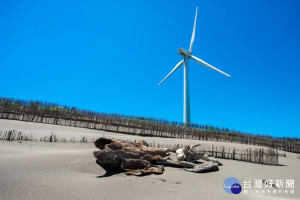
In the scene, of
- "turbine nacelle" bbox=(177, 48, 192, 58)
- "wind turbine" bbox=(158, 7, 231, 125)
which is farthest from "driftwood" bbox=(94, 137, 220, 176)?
"turbine nacelle" bbox=(177, 48, 192, 58)

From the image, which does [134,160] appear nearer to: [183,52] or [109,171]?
[109,171]

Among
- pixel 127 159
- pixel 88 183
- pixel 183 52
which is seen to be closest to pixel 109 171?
pixel 127 159

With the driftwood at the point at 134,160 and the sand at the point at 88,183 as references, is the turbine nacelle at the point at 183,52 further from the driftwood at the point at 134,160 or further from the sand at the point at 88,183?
the sand at the point at 88,183

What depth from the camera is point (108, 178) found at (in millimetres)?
6156

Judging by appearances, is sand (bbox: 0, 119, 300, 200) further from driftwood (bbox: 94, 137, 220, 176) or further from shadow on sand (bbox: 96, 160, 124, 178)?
driftwood (bbox: 94, 137, 220, 176)

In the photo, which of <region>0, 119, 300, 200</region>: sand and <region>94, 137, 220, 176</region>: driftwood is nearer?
<region>0, 119, 300, 200</region>: sand

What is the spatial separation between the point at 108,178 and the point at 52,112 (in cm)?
1868

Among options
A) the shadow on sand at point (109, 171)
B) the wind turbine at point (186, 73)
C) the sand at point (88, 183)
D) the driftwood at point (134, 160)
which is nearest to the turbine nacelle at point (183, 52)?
the wind turbine at point (186, 73)

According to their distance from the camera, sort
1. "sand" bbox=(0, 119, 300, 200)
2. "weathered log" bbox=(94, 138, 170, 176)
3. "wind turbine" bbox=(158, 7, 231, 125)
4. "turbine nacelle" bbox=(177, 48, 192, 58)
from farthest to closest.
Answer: "turbine nacelle" bbox=(177, 48, 192, 58)
"wind turbine" bbox=(158, 7, 231, 125)
"weathered log" bbox=(94, 138, 170, 176)
"sand" bbox=(0, 119, 300, 200)

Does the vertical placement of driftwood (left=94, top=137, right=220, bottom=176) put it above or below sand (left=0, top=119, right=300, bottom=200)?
above

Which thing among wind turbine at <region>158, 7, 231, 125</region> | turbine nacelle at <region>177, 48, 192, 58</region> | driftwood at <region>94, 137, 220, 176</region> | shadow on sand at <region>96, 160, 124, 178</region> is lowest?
shadow on sand at <region>96, 160, 124, 178</region>

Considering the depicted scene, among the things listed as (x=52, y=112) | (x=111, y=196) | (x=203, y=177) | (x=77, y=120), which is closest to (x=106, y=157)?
(x=111, y=196)

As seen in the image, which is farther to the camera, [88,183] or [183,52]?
[183,52]

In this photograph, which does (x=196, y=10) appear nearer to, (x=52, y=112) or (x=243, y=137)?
(x=243, y=137)
